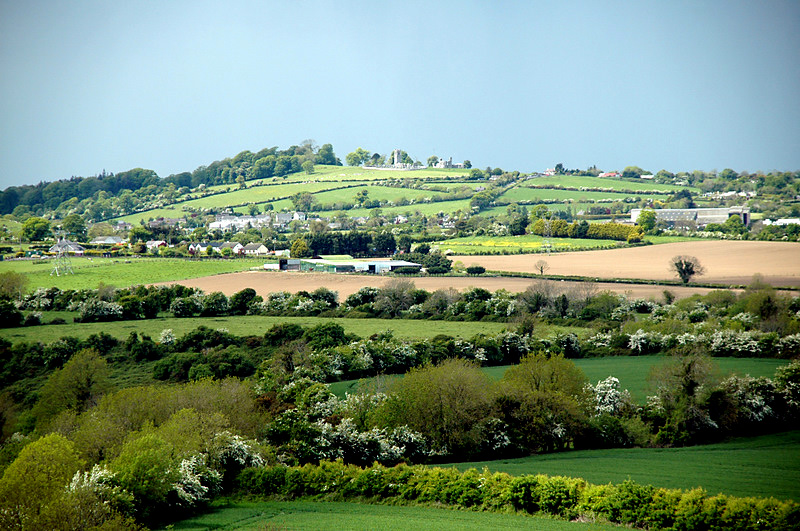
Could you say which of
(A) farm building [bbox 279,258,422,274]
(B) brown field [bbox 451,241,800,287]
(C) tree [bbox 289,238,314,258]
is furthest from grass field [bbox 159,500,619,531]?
(C) tree [bbox 289,238,314,258]

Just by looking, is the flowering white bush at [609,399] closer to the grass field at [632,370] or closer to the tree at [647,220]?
the grass field at [632,370]

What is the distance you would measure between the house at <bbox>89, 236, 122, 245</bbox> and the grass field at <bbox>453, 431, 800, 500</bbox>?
77.7 metres

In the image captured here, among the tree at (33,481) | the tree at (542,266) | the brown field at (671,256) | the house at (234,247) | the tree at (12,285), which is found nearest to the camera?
the tree at (33,481)

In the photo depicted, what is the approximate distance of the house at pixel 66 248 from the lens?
69562mm

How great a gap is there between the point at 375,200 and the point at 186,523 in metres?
116

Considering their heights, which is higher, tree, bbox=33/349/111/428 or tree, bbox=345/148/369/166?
tree, bbox=345/148/369/166

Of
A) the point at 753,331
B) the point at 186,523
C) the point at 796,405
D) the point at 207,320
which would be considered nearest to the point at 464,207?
the point at 207,320

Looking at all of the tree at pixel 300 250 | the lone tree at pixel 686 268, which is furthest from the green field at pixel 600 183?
the lone tree at pixel 686 268

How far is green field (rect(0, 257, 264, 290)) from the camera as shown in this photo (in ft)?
190

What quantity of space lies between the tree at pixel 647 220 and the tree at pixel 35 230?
73473 mm

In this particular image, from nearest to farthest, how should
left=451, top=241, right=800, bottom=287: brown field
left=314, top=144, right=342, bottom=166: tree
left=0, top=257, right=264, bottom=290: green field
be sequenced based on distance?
1. left=451, top=241, right=800, bottom=287: brown field
2. left=0, top=257, right=264, bottom=290: green field
3. left=314, top=144, right=342, bottom=166: tree

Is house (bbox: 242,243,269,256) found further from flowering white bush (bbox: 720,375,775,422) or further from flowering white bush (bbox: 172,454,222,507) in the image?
flowering white bush (bbox: 172,454,222,507)

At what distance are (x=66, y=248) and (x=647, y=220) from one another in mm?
70308

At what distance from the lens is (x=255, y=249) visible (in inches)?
3516
